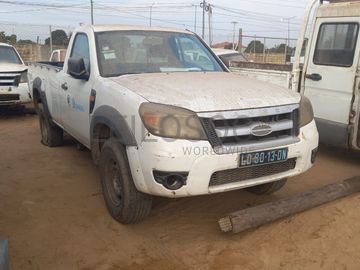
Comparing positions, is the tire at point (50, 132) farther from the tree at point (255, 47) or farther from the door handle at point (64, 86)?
the tree at point (255, 47)

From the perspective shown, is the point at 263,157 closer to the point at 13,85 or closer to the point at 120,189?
the point at 120,189

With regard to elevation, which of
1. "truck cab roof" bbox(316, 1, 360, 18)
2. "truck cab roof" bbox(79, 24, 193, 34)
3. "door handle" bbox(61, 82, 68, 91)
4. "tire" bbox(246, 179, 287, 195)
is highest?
"truck cab roof" bbox(316, 1, 360, 18)

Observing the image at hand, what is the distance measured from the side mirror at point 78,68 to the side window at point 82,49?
57 mm

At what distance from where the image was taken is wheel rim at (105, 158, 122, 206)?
12.5ft

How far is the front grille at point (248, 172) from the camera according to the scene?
331 centimetres

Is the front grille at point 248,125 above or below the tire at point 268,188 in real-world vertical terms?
above

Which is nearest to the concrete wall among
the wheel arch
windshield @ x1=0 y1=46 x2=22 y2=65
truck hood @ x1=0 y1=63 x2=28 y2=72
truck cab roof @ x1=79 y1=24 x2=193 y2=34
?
windshield @ x1=0 y1=46 x2=22 y2=65

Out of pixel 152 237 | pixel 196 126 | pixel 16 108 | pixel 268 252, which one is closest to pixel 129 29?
pixel 196 126

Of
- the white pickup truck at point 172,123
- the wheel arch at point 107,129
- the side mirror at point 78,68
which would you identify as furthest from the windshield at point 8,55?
the wheel arch at point 107,129

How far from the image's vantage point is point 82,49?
16.0 ft

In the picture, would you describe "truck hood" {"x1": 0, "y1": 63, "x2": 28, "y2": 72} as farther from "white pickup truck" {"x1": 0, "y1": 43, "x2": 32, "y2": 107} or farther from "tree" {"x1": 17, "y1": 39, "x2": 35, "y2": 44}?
"tree" {"x1": 17, "y1": 39, "x2": 35, "y2": 44}

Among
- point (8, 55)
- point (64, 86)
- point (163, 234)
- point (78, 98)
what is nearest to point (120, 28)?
point (78, 98)

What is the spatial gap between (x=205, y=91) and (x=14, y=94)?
714 centimetres

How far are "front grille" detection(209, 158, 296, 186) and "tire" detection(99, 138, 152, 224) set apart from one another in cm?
66
